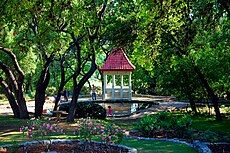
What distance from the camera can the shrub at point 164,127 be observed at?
51.4 ft

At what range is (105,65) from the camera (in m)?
38.7

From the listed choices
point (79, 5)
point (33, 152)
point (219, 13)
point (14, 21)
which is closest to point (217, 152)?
point (219, 13)

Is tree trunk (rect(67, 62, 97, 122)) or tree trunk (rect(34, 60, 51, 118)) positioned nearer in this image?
tree trunk (rect(67, 62, 97, 122))

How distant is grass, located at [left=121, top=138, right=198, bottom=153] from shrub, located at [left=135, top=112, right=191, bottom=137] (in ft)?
3.92

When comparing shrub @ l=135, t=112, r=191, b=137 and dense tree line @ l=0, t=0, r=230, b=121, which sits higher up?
dense tree line @ l=0, t=0, r=230, b=121

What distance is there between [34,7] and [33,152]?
8467 mm

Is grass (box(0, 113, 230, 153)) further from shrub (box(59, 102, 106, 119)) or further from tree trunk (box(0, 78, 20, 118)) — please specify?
shrub (box(59, 102, 106, 119))

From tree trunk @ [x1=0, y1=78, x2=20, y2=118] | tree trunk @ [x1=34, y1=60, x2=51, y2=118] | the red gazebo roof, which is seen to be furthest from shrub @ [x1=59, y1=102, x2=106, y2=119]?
the red gazebo roof

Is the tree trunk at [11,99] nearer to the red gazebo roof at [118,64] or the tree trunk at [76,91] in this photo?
the tree trunk at [76,91]

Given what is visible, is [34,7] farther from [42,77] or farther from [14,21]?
[42,77]

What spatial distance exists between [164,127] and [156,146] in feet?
8.24

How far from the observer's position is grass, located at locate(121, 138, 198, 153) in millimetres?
12766

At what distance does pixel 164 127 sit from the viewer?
16.1 meters

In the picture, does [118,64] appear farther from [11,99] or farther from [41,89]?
[11,99]
